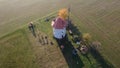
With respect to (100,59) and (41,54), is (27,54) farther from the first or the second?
(100,59)

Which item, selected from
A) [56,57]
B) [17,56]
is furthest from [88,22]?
[17,56]

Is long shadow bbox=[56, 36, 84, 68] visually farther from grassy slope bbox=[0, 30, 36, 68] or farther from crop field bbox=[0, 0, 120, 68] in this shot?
grassy slope bbox=[0, 30, 36, 68]

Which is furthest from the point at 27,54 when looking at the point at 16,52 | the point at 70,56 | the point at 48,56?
the point at 70,56

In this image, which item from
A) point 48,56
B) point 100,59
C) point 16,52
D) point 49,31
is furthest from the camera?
point 49,31

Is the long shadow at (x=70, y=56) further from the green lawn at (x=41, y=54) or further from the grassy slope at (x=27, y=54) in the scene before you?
the grassy slope at (x=27, y=54)

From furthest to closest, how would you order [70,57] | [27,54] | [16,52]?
[16,52]
[27,54]
[70,57]

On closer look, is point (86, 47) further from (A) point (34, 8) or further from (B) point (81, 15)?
(A) point (34, 8)
